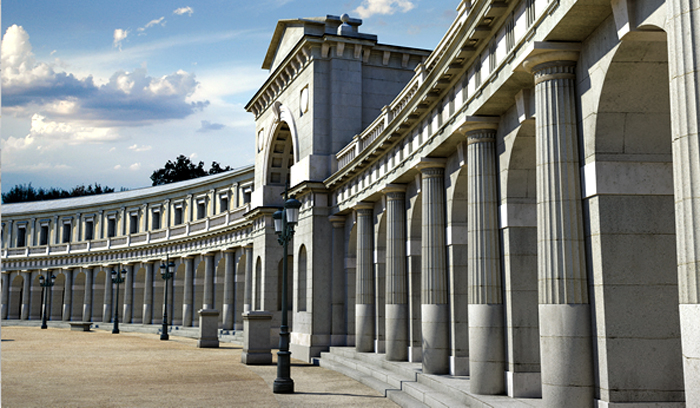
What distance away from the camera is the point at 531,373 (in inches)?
485

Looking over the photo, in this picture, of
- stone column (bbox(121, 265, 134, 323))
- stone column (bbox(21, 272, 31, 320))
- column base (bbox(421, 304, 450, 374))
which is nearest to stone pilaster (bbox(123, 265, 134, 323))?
stone column (bbox(121, 265, 134, 323))

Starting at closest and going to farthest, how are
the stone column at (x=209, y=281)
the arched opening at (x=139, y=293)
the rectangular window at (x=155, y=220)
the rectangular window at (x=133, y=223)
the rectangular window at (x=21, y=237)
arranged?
the stone column at (x=209, y=281)
the arched opening at (x=139, y=293)
the rectangular window at (x=155, y=220)
the rectangular window at (x=133, y=223)
the rectangular window at (x=21, y=237)

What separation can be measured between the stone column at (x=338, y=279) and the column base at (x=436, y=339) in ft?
34.8

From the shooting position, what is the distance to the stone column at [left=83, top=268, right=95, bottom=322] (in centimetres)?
6228

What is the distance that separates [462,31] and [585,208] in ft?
16.4

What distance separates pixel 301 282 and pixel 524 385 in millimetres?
17337

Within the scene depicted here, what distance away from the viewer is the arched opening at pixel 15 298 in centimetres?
7050

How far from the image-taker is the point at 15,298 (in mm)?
71188

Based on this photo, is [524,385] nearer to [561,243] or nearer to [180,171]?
[561,243]

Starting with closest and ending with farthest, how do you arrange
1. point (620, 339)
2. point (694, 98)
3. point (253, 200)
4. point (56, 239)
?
point (694, 98) → point (620, 339) → point (253, 200) → point (56, 239)

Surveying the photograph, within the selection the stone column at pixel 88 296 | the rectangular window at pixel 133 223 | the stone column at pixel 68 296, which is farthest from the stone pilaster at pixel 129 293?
the stone column at pixel 68 296

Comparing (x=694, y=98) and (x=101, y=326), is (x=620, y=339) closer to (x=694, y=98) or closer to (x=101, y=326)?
(x=694, y=98)

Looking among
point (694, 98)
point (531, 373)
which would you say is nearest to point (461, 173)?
point (531, 373)

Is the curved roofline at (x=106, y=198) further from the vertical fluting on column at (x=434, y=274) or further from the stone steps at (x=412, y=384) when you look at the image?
the vertical fluting on column at (x=434, y=274)
